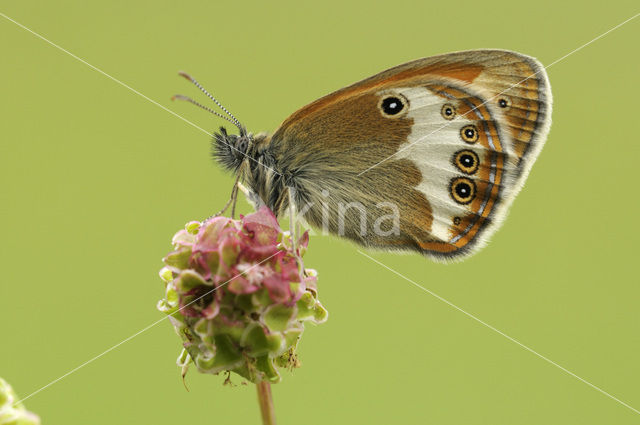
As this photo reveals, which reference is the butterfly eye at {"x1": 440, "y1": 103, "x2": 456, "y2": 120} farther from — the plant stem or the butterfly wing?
the plant stem

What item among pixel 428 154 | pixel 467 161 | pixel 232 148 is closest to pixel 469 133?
pixel 467 161

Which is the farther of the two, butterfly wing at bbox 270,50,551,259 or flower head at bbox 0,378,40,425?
butterfly wing at bbox 270,50,551,259

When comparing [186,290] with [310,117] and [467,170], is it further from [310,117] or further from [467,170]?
[467,170]

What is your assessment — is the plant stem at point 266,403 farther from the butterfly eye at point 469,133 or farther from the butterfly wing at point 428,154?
the butterfly eye at point 469,133

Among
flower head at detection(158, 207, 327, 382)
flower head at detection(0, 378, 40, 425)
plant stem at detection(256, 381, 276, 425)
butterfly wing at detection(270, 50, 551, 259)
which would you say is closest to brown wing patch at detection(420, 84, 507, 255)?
butterfly wing at detection(270, 50, 551, 259)

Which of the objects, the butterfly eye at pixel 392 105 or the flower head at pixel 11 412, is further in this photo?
the butterfly eye at pixel 392 105

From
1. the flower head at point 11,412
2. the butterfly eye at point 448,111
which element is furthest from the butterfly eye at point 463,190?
the flower head at point 11,412

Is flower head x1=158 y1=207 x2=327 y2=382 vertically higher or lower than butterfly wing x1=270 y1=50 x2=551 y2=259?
lower
